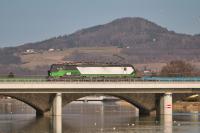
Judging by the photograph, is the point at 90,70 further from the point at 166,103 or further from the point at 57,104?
the point at 166,103

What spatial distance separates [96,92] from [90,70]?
14.8 metres

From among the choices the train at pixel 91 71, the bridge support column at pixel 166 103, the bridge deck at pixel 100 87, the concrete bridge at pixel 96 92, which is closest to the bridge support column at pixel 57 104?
the concrete bridge at pixel 96 92

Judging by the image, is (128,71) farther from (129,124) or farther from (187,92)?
(129,124)

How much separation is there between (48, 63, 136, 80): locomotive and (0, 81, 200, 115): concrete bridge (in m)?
8.16

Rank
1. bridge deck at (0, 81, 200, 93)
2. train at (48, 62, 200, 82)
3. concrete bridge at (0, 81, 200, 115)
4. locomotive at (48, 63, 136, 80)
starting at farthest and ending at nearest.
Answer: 1. locomotive at (48, 63, 136, 80)
2. train at (48, 62, 200, 82)
3. concrete bridge at (0, 81, 200, 115)
4. bridge deck at (0, 81, 200, 93)

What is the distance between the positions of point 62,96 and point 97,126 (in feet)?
51.6

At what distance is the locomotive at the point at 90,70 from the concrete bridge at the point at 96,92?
321 inches

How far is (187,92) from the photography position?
95125mm

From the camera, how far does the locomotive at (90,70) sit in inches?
4161

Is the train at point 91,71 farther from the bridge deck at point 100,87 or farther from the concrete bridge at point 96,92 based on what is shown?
the bridge deck at point 100,87

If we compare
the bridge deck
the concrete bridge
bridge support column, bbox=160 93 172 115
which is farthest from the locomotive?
the bridge deck

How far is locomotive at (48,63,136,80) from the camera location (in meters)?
106

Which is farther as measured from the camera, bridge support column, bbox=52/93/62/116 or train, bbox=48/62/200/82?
train, bbox=48/62/200/82

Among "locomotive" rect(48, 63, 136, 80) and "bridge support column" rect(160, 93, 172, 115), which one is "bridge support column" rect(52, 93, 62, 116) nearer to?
"locomotive" rect(48, 63, 136, 80)
